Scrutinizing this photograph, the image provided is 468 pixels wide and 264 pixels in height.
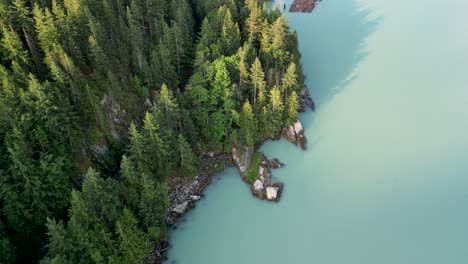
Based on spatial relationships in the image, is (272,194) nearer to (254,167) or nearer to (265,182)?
(265,182)

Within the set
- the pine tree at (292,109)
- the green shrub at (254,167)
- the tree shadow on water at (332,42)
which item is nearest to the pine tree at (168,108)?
the green shrub at (254,167)

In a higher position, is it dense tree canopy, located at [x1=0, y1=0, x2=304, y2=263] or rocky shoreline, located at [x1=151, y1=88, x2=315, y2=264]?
dense tree canopy, located at [x1=0, y1=0, x2=304, y2=263]

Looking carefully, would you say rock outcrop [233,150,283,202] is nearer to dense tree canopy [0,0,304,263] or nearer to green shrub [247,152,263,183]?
green shrub [247,152,263,183]

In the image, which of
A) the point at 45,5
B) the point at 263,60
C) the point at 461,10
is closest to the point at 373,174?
the point at 263,60

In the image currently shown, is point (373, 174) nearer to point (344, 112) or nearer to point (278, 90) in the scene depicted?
point (344, 112)

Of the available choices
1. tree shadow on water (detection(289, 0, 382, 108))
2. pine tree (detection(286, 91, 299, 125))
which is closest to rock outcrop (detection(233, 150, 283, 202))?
pine tree (detection(286, 91, 299, 125))
